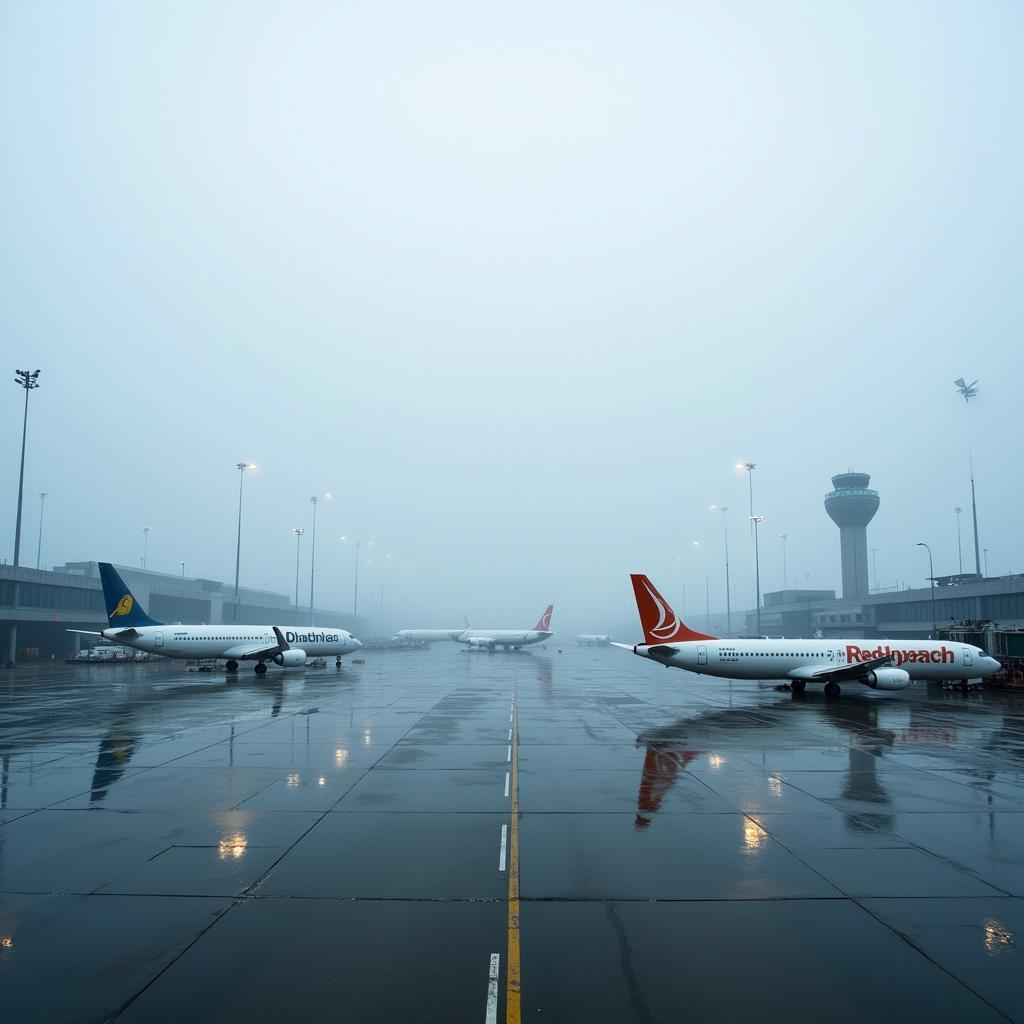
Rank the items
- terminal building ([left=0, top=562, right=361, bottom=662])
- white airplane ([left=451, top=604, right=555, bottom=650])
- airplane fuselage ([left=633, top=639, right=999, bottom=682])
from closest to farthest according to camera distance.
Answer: airplane fuselage ([left=633, top=639, right=999, bottom=682]), terminal building ([left=0, top=562, right=361, bottom=662]), white airplane ([left=451, top=604, right=555, bottom=650])

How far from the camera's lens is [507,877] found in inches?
491

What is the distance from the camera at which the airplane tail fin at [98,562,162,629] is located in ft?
183

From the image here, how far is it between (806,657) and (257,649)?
149ft

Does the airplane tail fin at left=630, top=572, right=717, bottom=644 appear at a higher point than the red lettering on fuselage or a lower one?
higher

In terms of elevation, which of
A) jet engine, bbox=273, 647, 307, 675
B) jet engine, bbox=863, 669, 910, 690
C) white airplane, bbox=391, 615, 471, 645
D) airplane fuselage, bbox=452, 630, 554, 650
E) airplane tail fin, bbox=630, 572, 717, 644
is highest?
airplane tail fin, bbox=630, 572, 717, 644

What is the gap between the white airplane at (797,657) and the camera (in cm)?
4103

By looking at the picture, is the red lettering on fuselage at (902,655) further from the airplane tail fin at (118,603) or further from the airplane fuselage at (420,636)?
the airplane fuselage at (420,636)

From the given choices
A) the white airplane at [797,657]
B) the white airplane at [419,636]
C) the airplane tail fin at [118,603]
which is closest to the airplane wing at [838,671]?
the white airplane at [797,657]

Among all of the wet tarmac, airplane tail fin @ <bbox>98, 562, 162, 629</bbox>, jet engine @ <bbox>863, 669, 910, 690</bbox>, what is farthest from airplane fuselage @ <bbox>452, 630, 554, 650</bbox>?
the wet tarmac

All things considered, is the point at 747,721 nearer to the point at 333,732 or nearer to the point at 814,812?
the point at 814,812

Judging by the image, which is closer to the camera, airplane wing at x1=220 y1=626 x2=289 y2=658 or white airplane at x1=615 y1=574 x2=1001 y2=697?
white airplane at x1=615 y1=574 x2=1001 y2=697

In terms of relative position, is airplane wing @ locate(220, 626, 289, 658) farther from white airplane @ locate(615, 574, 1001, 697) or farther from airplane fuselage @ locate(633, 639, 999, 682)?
white airplane @ locate(615, 574, 1001, 697)

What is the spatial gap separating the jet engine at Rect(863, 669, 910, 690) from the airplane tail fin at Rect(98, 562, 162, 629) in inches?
2100

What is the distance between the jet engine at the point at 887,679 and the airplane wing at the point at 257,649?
154ft
